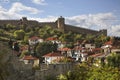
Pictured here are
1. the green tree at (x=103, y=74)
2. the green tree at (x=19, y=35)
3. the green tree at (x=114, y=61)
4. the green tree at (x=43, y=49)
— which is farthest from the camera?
the green tree at (x=19, y=35)

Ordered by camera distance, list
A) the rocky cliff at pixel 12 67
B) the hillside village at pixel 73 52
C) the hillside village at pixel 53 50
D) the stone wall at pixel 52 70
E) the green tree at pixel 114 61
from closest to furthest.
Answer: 1. the rocky cliff at pixel 12 67
2. the stone wall at pixel 52 70
3. the hillside village at pixel 53 50
4. the green tree at pixel 114 61
5. the hillside village at pixel 73 52

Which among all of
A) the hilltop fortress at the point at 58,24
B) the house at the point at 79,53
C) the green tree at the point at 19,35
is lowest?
the house at the point at 79,53

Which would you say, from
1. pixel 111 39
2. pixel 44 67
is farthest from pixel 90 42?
pixel 44 67

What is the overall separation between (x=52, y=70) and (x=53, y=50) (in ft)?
77.6

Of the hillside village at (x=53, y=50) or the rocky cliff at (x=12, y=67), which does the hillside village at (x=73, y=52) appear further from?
the rocky cliff at (x=12, y=67)

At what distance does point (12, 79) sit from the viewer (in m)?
29.6

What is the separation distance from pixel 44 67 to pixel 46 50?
2097 centimetres

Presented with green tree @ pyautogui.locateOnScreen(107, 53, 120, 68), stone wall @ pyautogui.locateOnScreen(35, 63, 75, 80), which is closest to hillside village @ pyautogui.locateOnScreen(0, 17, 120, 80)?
stone wall @ pyautogui.locateOnScreen(35, 63, 75, 80)

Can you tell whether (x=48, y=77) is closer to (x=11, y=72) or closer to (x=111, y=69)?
(x=11, y=72)

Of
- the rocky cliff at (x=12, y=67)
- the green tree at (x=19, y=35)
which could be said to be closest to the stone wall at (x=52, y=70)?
the rocky cliff at (x=12, y=67)

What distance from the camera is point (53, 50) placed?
187 ft

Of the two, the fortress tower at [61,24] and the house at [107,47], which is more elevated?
the fortress tower at [61,24]

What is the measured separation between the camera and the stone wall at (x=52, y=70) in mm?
32031

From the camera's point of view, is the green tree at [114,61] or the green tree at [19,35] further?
the green tree at [19,35]
